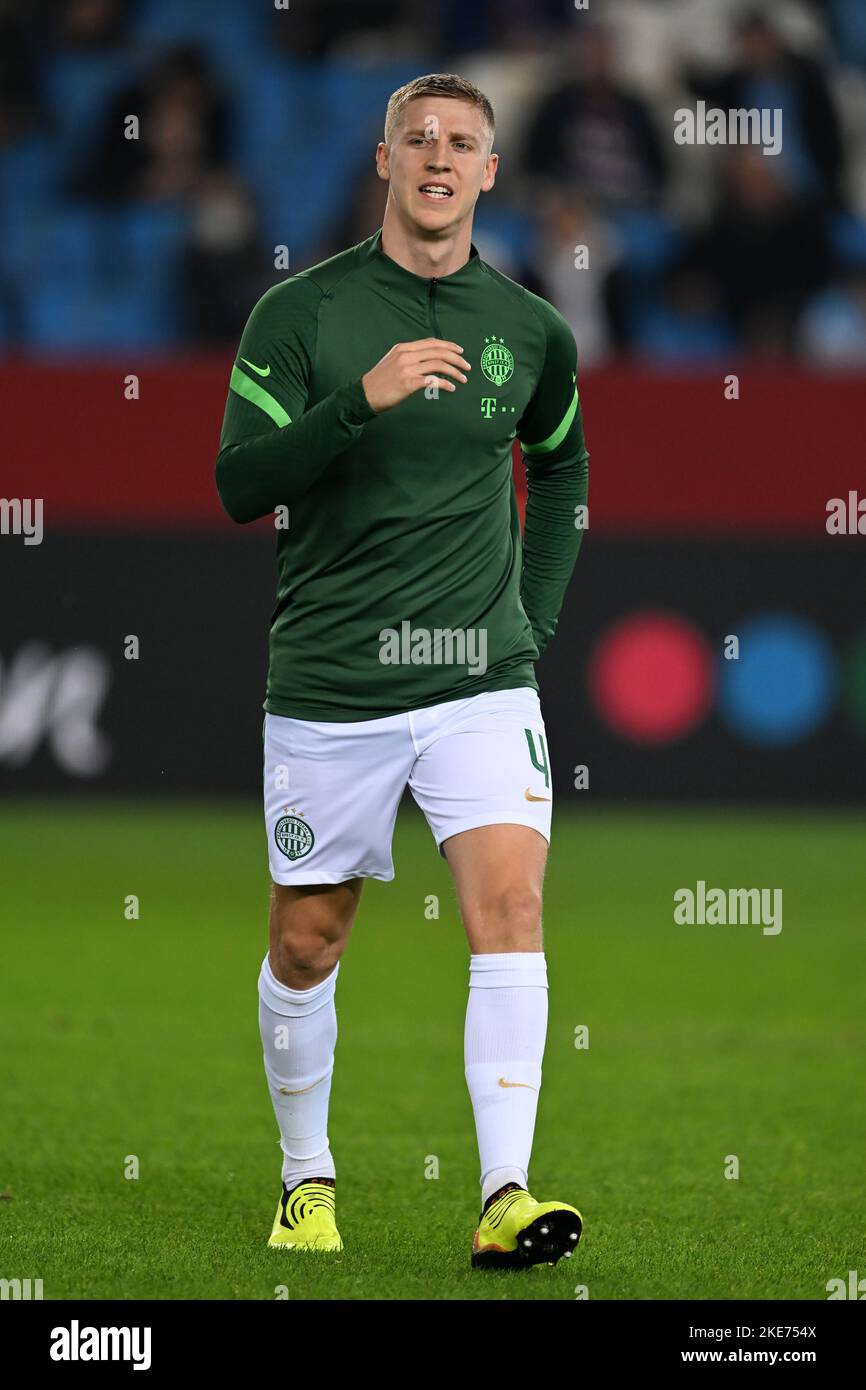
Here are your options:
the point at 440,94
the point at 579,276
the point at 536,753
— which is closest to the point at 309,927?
the point at 536,753

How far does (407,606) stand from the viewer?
432 cm

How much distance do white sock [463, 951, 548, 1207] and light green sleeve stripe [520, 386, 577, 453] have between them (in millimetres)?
1166

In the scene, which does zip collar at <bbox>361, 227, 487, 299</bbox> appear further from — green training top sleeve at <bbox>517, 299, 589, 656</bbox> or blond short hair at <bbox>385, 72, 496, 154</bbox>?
green training top sleeve at <bbox>517, 299, 589, 656</bbox>

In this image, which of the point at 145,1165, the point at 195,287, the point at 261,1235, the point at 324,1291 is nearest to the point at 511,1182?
the point at 324,1291

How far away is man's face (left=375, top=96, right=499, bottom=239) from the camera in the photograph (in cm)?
425

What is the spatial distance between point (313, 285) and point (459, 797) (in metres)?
1.06

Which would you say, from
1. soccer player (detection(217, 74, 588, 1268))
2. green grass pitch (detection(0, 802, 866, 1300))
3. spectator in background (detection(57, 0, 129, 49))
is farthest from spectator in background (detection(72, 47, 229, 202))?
soccer player (detection(217, 74, 588, 1268))

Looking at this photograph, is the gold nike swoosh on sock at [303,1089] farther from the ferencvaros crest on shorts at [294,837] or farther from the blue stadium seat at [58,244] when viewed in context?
the blue stadium seat at [58,244]

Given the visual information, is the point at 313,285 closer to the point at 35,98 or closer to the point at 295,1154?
the point at 295,1154

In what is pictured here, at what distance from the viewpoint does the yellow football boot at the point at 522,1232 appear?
12.9 feet

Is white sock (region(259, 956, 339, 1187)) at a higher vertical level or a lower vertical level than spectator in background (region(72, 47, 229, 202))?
lower

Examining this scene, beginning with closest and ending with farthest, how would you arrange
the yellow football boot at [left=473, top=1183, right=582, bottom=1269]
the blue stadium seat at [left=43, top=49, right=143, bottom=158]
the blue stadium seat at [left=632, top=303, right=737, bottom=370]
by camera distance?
1. the yellow football boot at [left=473, top=1183, right=582, bottom=1269]
2. the blue stadium seat at [left=632, top=303, right=737, bottom=370]
3. the blue stadium seat at [left=43, top=49, right=143, bottom=158]

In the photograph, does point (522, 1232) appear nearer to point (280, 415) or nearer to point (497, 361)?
point (280, 415)
